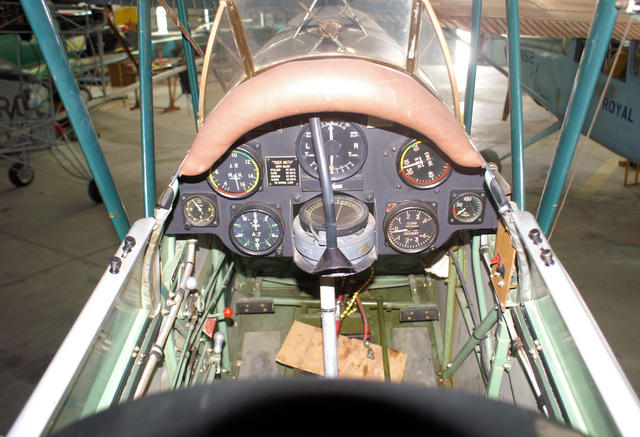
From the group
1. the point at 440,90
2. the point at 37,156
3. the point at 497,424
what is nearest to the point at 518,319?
the point at 440,90

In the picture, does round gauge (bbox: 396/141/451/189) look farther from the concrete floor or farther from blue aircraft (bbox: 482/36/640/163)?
blue aircraft (bbox: 482/36/640/163)

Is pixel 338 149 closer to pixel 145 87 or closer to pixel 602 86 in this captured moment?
pixel 145 87

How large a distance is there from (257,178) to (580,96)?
1.58m

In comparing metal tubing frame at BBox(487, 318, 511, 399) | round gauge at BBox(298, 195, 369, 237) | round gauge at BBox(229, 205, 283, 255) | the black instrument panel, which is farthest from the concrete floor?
round gauge at BBox(298, 195, 369, 237)

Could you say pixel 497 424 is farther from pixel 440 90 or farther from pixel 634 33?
pixel 634 33

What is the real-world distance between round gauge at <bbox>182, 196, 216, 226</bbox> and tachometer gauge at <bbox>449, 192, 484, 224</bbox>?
3.59 ft

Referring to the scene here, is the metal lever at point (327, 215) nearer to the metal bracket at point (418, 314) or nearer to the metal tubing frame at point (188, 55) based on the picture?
the metal bracket at point (418, 314)

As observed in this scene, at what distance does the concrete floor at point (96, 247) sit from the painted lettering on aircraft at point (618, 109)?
48 centimetres

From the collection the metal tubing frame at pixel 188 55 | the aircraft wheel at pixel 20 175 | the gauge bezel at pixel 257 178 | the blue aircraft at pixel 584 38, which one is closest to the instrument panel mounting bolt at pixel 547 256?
the gauge bezel at pixel 257 178

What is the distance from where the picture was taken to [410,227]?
217 cm

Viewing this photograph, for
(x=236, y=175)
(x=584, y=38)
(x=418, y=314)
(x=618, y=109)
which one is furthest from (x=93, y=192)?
(x=618, y=109)

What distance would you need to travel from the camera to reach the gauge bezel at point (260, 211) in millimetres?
2100

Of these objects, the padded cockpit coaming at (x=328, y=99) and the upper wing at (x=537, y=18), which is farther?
the upper wing at (x=537, y=18)

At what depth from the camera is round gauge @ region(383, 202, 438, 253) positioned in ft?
6.96
